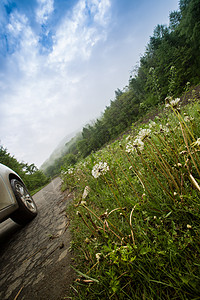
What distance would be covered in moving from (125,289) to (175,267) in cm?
35

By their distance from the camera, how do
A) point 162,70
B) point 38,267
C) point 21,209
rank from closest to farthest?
point 38,267 < point 21,209 < point 162,70

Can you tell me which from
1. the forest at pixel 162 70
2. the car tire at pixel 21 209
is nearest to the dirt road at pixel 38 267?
the car tire at pixel 21 209

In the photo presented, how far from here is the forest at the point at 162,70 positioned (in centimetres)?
1551

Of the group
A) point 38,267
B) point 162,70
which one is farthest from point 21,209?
point 162,70

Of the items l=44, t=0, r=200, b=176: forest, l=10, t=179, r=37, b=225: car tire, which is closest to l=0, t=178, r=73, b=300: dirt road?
l=10, t=179, r=37, b=225: car tire

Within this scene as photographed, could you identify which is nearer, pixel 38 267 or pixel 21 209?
pixel 38 267

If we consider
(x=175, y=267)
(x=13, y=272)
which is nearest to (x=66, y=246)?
(x=13, y=272)

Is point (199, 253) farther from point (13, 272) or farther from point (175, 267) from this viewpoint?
point (13, 272)

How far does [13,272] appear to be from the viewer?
162 cm

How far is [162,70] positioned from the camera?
20.7 meters

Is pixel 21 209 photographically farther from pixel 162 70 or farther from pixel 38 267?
pixel 162 70

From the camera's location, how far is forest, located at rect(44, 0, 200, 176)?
50.9ft

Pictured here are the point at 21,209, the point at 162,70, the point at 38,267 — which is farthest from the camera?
the point at 162,70

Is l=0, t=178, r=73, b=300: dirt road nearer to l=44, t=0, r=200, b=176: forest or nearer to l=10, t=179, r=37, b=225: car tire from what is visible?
l=10, t=179, r=37, b=225: car tire
